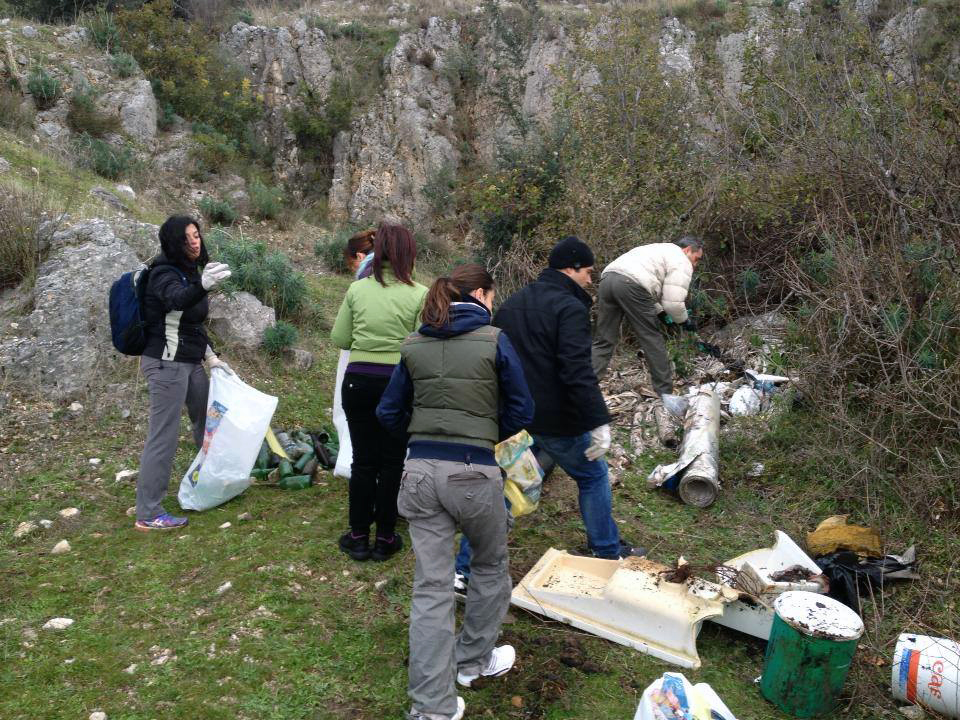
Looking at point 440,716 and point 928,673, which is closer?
point 440,716

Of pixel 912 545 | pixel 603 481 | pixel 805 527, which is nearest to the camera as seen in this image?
pixel 603 481

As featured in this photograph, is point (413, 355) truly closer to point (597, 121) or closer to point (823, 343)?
point (823, 343)

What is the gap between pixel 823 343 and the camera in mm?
4898

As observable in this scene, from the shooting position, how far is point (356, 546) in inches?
155

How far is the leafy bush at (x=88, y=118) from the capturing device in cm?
1170

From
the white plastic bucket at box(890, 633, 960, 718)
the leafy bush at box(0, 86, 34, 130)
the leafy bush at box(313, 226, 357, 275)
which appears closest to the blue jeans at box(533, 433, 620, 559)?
the white plastic bucket at box(890, 633, 960, 718)

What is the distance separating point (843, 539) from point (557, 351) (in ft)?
6.42

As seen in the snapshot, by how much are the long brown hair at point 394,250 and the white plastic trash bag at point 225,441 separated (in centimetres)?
132

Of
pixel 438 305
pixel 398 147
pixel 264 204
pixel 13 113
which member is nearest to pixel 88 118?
pixel 13 113

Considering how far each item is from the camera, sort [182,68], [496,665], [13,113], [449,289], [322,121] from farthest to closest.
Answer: [322,121]
[182,68]
[13,113]
[496,665]
[449,289]

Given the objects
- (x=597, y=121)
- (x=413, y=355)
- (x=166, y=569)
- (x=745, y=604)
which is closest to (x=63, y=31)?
(x=597, y=121)

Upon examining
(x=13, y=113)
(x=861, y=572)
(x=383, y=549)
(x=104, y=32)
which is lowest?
(x=383, y=549)

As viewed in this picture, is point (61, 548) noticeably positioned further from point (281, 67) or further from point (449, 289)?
point (281, 67)

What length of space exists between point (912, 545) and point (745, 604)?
50.8 inches
